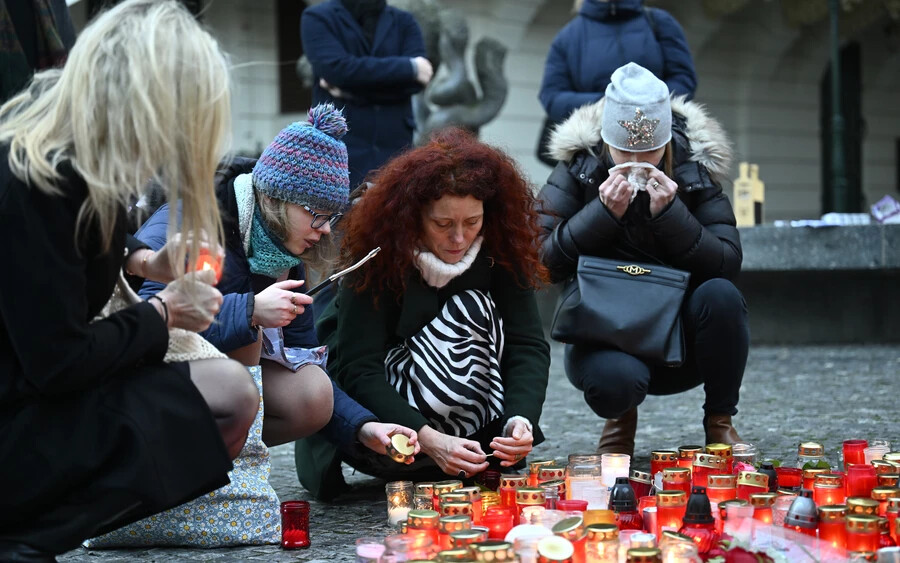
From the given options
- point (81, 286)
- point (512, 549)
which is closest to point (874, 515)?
point (512, 549)

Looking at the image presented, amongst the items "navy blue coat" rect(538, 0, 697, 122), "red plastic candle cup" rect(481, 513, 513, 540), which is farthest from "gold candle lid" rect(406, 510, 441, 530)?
"navy blue coat" rect(538, 0, 697, 122)

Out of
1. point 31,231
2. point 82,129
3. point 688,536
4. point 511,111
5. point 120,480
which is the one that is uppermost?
point 511,111

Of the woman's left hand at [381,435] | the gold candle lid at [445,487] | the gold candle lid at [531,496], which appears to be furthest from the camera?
the woman's left hand at [381,435]

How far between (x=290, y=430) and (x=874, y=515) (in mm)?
1559

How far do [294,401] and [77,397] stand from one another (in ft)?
3.45

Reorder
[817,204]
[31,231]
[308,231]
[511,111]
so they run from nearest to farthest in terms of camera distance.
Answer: [31,231]
[308,231]
[511,111]
[817,204]

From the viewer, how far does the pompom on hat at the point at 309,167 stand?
314cm

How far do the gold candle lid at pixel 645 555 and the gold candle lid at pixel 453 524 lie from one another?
437 mm

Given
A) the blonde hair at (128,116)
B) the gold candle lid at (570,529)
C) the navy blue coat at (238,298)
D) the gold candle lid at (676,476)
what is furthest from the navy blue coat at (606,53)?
the blonde hair at (128,116)

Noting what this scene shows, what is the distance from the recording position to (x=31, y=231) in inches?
86.0

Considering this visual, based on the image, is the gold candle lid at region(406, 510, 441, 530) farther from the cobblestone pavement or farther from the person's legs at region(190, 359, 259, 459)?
the person's legs at region(190, 359, 259, 459)

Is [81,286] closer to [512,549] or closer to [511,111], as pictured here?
[512,549]

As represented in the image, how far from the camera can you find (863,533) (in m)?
2.47

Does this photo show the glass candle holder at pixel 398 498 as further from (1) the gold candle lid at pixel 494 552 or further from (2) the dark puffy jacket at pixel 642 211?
(2) the dark puffy jacket at pixel 642 211
